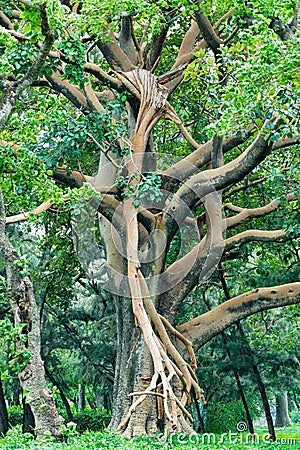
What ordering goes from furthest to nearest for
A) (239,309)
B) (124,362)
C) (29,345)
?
(239,309)
(124,362)
(29,345)

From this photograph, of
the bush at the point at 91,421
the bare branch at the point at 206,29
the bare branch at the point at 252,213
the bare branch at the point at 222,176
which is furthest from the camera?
the bush at the point at 91,421

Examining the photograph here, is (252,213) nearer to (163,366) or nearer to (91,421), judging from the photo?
(163,366)

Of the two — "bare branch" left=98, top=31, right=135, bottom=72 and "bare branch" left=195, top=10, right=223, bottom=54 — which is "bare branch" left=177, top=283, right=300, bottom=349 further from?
"bare branch" left=98, top=31, right=135, bottom=72

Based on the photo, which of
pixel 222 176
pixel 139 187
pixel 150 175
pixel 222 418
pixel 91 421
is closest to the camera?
pixel 139 187

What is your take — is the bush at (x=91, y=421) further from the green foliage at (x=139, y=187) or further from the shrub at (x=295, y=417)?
the shrub at (x=295, y=417)

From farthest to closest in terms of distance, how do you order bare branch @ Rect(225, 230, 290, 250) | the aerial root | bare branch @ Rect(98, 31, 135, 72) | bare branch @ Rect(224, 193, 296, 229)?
bare branch @ Rect(224, 193, 296, 229) → bare branch @ Rect(225, 230, 290, 250) → bare branch @ Rect(98, 31, 135, 72) → the aerial root

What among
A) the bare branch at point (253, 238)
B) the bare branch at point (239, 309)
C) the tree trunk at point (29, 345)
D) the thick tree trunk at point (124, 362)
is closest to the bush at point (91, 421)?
the thick tree trunk at point (124, 362)

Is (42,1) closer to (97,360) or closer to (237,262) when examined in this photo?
(237,262)

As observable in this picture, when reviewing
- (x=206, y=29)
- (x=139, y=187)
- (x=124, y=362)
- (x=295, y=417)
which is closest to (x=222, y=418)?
(x=124, y=362)

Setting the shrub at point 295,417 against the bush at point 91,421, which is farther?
the shrub at point 295,417

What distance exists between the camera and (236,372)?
14578mm

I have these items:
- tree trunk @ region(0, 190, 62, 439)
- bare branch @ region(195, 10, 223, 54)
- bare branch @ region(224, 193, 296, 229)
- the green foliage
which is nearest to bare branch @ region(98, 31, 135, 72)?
bare branch @ region(195, 10, 223, 54)

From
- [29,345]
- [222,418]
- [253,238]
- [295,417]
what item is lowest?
[29,345]

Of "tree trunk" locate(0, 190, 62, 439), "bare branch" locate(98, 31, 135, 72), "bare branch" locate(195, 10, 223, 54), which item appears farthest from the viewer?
"bare branch" locate(98, 31, 135, 72)
